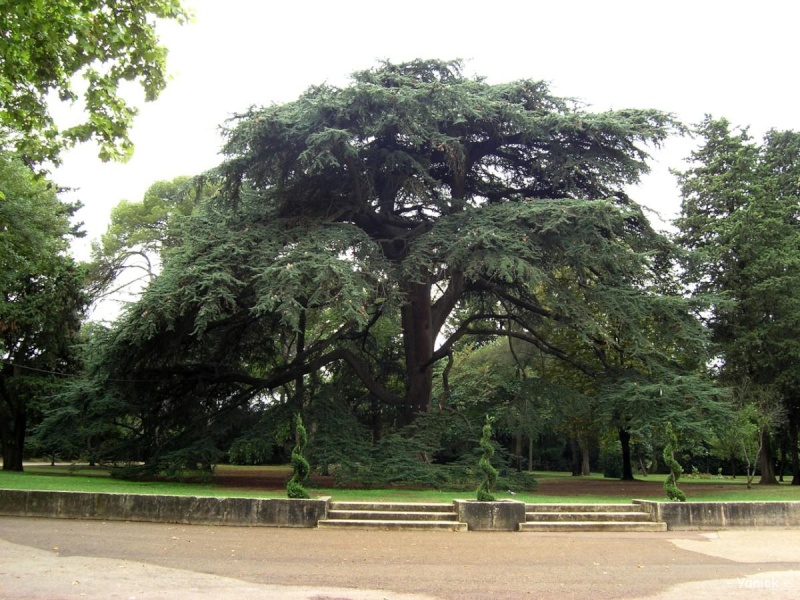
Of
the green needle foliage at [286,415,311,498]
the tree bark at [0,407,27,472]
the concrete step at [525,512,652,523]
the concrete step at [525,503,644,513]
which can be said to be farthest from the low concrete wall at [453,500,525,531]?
the tree bark at [0,407,27,472]

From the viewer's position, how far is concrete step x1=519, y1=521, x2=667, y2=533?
11.9m

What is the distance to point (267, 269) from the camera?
54.1ft

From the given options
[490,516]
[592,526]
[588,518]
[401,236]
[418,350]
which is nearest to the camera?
[490,516]

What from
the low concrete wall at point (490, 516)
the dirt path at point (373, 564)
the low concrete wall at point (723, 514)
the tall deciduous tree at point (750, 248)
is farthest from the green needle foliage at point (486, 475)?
the tall deciduous tree at point (750, 248)

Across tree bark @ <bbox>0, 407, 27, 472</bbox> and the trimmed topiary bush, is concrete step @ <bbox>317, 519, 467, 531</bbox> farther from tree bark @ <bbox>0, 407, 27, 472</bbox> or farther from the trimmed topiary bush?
tree bark @ <bbox>0, 407, 27, 472</bbox>

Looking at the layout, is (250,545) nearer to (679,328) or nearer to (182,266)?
(182,266)

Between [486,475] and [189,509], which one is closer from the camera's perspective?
[189,509]

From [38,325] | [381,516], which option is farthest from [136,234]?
[381,516]

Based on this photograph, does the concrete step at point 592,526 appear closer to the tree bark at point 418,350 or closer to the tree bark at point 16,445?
the tree bark at point 418,350

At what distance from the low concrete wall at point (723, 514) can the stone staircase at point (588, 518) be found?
0.82ft

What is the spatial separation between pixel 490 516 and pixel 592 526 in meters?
2.06

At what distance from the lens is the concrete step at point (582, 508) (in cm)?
1269

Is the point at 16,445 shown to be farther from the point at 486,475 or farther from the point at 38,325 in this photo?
the point at 486,475

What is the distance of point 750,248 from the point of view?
2442 cm
